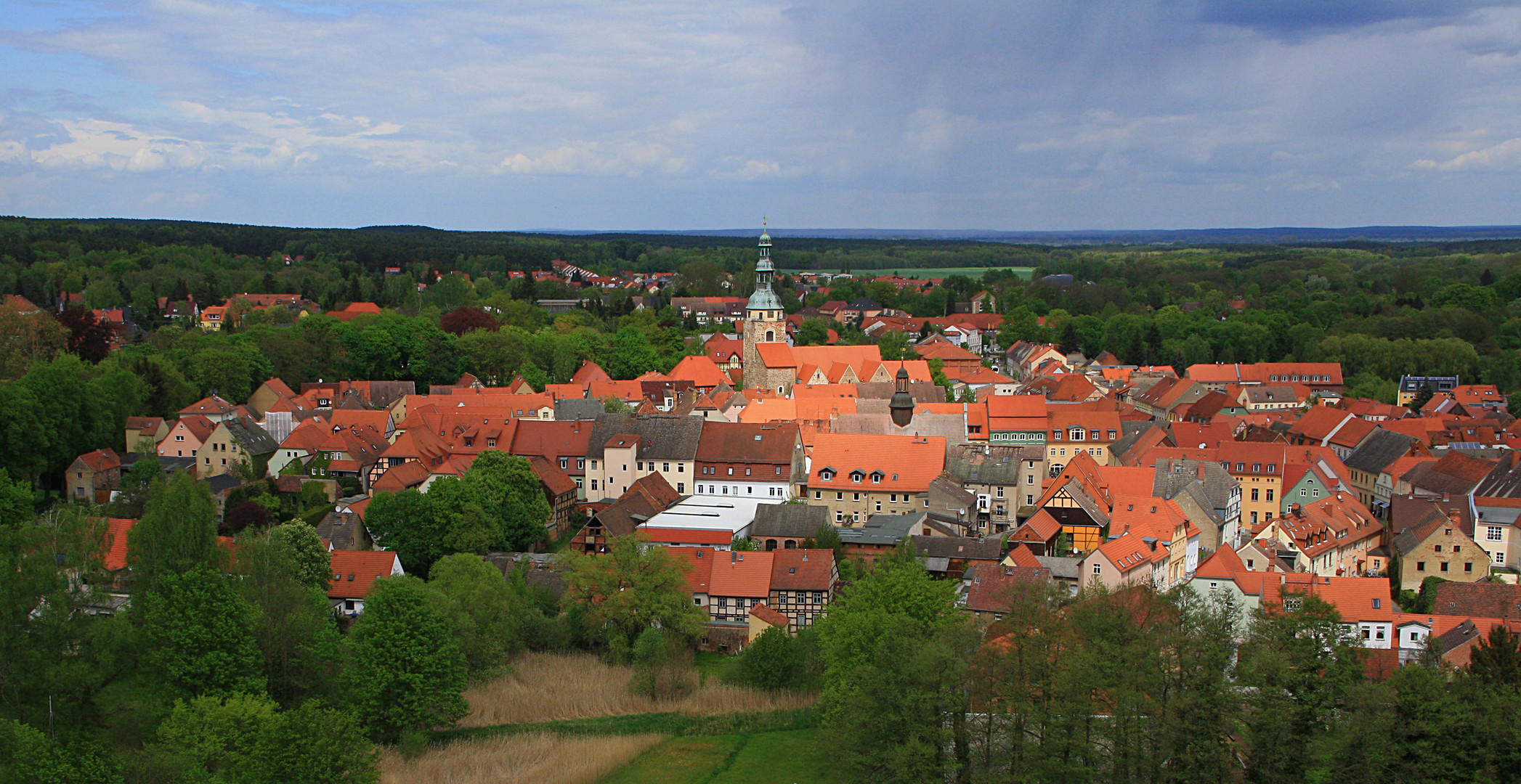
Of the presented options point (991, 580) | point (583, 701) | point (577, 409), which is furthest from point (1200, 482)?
point (577, 409)

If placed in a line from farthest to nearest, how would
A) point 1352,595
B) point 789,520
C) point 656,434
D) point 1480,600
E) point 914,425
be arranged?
point 914,425 < point 656,434 < point 789,520 < point 1480,600 < point 1352,595

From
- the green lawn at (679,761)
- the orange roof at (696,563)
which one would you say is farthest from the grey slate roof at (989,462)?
the green lawn at (679,761)

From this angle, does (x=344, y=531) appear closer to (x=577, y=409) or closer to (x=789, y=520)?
(x=789, y=520)

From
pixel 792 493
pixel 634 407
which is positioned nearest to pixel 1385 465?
pixel 792 493

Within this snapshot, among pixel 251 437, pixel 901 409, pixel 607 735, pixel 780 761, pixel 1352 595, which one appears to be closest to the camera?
pixel 780 761

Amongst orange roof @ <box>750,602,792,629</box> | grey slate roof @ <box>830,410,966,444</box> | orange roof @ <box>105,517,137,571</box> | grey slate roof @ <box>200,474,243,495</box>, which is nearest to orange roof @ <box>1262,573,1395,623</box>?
orange roof @ <box>750,602,792,629</box>

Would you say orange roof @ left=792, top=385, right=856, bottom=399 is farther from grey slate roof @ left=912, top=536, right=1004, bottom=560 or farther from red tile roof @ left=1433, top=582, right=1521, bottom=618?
red tile roof @ left=1433, top=582, right=1521, bottom=618
